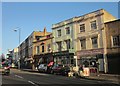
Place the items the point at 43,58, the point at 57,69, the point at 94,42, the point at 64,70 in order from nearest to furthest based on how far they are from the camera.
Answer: the point at 64,70 < the point at 57,69 < the point at 94,42 < the point at 43,58

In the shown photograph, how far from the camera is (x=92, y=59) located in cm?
4134

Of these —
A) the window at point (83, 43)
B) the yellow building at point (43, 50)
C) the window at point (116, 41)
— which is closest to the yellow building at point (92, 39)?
the window at point (83, 43)

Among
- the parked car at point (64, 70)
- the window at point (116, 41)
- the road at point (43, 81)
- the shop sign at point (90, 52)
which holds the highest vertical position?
the window at point (116, 41)

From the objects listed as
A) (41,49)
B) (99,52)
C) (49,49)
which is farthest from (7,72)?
(41,49)

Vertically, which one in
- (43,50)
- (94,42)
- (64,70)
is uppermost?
(94,42)

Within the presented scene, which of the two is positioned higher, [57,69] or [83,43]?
[83,43]

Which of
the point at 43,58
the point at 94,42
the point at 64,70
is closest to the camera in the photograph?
the point at 64,70

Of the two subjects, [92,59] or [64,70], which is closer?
[64,70]

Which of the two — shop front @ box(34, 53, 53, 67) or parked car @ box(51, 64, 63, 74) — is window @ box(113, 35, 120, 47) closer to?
parked car @ box(51, 64, 63, 74)

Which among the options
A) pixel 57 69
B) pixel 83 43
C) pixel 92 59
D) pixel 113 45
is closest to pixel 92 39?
pixel 83 43

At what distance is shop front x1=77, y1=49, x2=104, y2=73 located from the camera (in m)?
39.6

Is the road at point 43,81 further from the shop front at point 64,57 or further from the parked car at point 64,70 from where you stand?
the shop front at point 64,57

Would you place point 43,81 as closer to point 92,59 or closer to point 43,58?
point 92,59

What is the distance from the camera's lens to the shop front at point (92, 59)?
3959 cm
